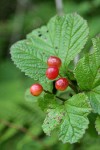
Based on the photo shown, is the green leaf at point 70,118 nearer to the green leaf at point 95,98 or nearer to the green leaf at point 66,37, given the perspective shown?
the green leaf at point 95,98

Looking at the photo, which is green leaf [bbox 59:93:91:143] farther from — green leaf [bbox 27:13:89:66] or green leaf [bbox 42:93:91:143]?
green leaf [bbox 27:13:89:66]

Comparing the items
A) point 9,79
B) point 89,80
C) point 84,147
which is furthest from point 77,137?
point 9,79

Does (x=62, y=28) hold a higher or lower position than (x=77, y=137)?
higher

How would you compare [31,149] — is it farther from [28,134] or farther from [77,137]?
[77,137]

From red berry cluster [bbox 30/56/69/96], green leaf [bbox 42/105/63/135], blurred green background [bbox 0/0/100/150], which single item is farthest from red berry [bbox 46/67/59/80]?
blurred green background [bbox 0/0/100/150]

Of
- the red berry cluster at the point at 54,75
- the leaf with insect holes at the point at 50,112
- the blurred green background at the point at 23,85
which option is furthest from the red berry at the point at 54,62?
the blurred green background at the point at 23,85

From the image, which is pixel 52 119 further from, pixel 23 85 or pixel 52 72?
pixel 23 85
